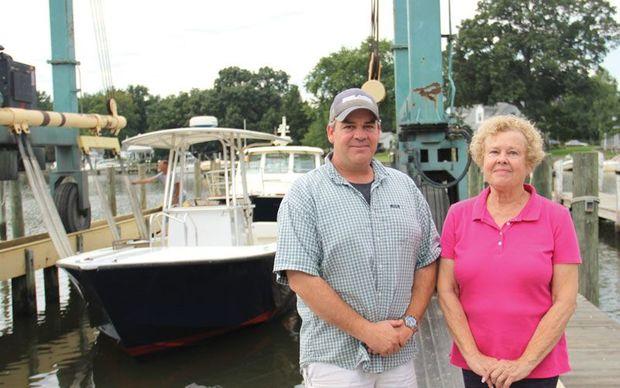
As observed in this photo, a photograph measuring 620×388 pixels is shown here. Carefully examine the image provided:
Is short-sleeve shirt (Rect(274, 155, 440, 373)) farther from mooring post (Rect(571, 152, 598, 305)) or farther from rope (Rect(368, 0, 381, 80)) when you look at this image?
rope (Rect(368, 0, 381, 80))

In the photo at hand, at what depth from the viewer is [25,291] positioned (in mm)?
10359

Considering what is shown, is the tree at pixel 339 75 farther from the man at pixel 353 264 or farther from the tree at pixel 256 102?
the man at pixel 353 264

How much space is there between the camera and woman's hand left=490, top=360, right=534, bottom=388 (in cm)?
254

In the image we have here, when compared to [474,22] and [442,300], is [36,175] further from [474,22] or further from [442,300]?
[474,22]

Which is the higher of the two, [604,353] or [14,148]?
[14,148]

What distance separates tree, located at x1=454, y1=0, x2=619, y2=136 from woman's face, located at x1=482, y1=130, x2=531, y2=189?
181ft

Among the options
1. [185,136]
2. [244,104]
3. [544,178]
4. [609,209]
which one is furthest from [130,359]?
[244,104]

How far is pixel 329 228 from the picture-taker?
260 cm

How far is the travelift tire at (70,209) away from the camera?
12656mm

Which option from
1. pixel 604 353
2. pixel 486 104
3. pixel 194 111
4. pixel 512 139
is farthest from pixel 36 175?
pixel 194 111

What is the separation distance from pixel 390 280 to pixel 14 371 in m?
7.06

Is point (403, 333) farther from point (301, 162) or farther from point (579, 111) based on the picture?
point (579, 111)

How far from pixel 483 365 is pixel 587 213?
4.70m

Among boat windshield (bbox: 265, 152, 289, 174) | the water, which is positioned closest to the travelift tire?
the water
